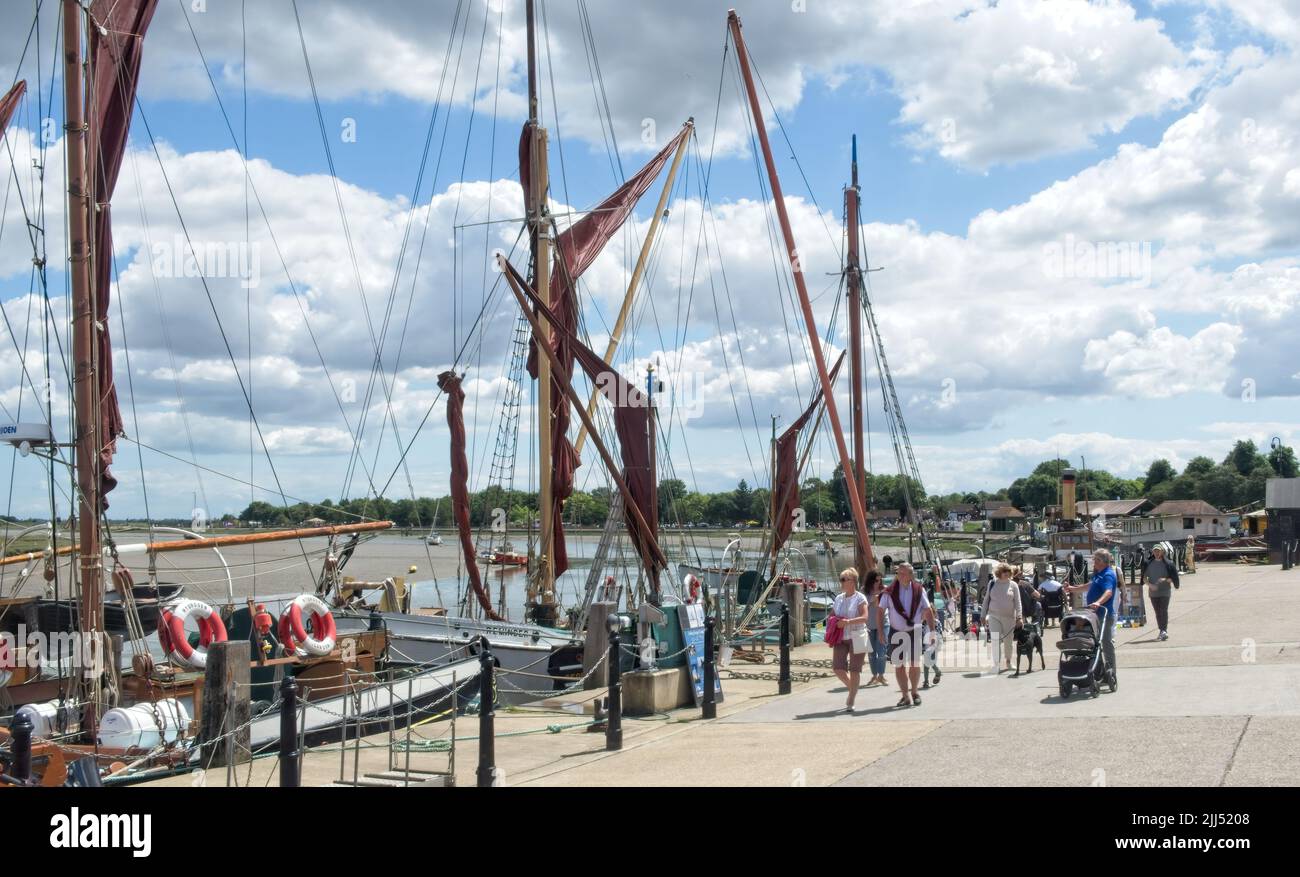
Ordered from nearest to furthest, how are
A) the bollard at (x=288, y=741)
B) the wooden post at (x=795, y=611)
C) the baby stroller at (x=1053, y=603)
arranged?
the bollard at (x=288, y=741) → the wooden post at (x=795, y=611) → the baby stroller at (x=1053, y=603)

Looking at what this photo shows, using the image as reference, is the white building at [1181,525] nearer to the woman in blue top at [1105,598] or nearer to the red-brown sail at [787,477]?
the red-brown sail at [787,477]

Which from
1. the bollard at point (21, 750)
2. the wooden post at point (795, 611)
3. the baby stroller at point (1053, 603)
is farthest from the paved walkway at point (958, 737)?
the baby stroller at point (1053, 603)

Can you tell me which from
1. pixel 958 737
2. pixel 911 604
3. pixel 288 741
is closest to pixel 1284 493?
pixel 911 604

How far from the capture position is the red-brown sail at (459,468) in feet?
76.1

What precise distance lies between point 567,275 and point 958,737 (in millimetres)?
15464

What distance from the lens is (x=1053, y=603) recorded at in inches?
901

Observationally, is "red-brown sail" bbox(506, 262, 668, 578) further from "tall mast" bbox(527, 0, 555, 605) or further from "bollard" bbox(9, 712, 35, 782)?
"bollard" bbox(9, 712, 35, 782)

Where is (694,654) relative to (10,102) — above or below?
below

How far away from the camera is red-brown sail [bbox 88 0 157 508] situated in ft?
53.2

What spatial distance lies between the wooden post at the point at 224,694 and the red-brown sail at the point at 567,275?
420 inches

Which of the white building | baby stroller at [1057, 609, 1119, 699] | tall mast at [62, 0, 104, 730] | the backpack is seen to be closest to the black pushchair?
the backpack

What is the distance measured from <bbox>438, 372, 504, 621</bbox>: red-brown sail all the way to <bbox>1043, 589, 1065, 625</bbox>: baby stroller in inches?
428

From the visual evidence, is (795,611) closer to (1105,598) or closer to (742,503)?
(1105,598)
